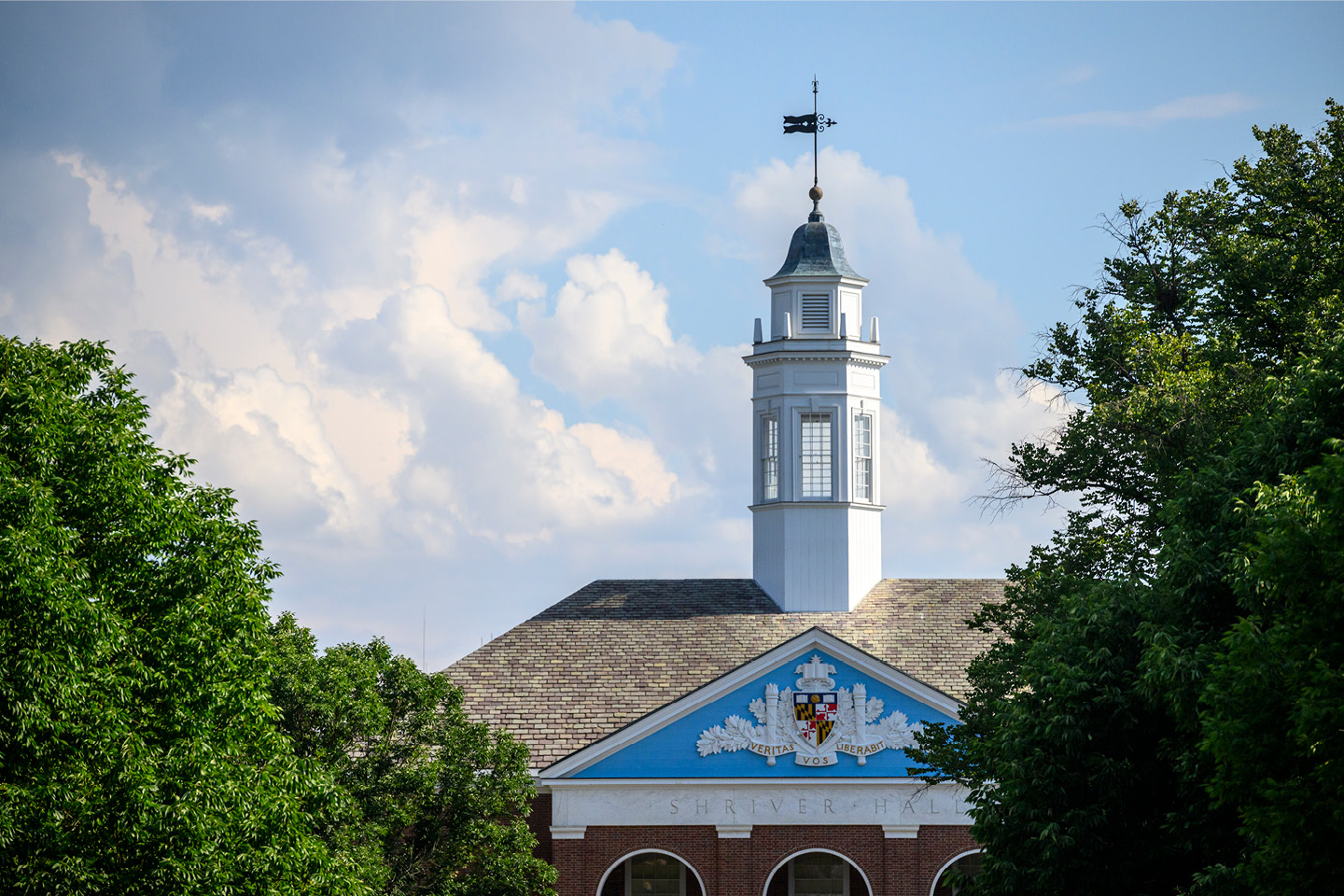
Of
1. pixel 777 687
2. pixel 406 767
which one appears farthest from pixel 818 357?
pixel 406 767

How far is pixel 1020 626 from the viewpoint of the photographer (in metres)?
27.2

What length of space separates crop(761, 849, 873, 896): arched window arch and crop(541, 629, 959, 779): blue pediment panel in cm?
340

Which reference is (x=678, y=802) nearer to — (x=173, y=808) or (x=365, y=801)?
(x=365, y=801)

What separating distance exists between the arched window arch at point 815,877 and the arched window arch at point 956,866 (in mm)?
2252

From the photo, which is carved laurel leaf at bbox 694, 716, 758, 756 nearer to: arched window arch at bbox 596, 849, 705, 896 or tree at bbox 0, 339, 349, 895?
arched window arch at bbox 596, 849, 705, 896

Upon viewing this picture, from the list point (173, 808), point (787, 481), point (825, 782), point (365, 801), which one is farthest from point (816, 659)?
point (173, 808)

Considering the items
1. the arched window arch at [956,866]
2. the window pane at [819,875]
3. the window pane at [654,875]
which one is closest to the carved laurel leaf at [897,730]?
the arched window arch at [956,866]

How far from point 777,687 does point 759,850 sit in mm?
3770

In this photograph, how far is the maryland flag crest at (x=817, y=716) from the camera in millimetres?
36656

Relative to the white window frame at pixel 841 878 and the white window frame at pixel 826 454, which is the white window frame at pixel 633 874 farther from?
the white window frame at pixel 826 454

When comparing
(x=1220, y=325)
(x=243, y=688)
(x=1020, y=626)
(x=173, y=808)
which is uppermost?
(x=1220, y=325)

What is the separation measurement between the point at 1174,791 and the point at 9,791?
51.3 feet

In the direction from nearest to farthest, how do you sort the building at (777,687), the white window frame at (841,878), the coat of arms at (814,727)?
the building at (777,687), the coat of arms at (814,727), the white window frame at (841,878)

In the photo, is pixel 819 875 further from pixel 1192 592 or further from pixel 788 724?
pixel 1192 592
